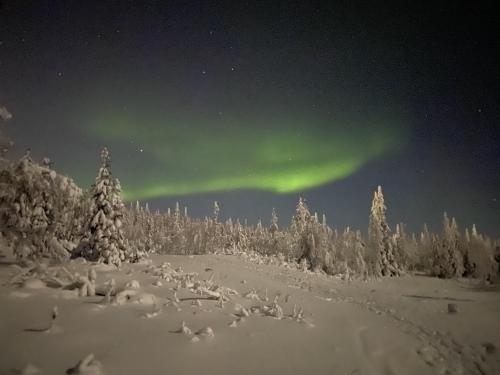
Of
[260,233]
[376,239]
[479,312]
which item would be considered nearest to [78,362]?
[479,312]

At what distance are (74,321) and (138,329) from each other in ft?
4.98

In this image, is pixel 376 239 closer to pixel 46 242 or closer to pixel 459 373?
pixel 459 373

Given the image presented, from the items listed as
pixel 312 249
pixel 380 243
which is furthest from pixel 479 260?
pixel 312 249

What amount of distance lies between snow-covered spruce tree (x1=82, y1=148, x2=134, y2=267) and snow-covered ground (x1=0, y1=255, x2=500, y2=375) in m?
4.37

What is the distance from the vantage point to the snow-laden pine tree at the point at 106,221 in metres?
19.1

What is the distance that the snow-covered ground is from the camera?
641 cm

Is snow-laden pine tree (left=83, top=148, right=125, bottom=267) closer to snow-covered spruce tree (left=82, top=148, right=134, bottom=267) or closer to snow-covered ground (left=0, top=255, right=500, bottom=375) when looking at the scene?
snow-covered spruce tree (left=82, top=148, right=134, bottom=267)

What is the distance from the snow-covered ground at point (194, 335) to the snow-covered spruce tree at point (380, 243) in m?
33.9

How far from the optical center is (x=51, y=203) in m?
9.88

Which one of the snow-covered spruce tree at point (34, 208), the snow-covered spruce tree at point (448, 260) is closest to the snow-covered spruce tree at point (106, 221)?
the snow-covered spruce tree at point (34, 208)

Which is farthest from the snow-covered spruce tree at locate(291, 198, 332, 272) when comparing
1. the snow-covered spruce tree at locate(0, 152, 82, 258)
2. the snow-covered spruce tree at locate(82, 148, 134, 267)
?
the snow-covered spruce tree at locate(0, 152, 82, 258)

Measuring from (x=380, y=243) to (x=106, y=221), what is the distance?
4166 centimetres

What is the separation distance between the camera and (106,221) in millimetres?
20156

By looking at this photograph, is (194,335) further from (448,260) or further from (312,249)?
(448,260)
